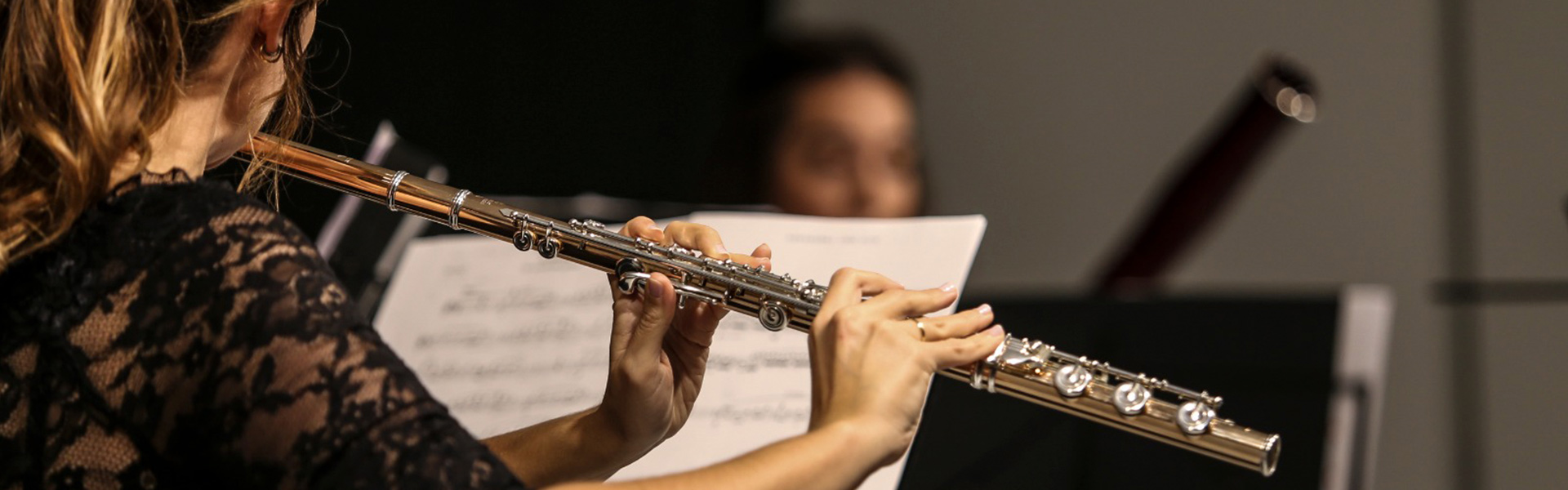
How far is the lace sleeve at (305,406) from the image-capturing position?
74 cm

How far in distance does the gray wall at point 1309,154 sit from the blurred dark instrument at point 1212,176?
3.66 feet

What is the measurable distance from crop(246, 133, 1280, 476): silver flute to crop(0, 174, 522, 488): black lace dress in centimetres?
25

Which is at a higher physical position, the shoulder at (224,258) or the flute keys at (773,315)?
the flute keys at (773,315)

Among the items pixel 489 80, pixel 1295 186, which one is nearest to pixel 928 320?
pixel 489 80

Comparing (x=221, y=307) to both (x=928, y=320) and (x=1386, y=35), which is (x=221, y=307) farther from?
(x=1386, y=35)

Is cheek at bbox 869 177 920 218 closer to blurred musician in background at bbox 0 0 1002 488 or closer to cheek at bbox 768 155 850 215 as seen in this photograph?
cheek at bbox 768 155 850 215

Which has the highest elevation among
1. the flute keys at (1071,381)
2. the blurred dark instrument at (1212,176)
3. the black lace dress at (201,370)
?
the blurred dark instrument at (1212,176)

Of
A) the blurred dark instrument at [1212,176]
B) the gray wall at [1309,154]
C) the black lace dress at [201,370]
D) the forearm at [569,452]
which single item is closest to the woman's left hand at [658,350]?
the forearm at [569,452]

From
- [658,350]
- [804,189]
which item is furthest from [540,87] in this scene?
[658,350]

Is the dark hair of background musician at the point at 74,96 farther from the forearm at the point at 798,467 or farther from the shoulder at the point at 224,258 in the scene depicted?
the forearm at the point at 798,467

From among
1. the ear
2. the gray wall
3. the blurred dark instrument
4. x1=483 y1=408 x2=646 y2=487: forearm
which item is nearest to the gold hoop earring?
the ear

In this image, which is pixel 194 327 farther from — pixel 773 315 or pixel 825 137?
pixel 825 137

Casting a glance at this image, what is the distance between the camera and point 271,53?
0.92 meters

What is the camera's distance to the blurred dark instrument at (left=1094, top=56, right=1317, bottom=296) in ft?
6.34
